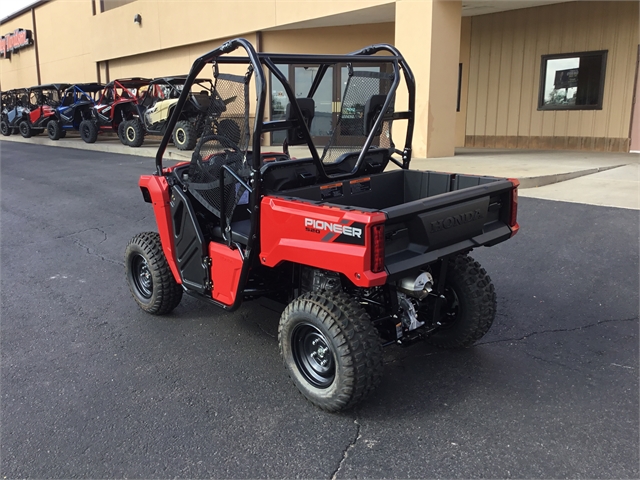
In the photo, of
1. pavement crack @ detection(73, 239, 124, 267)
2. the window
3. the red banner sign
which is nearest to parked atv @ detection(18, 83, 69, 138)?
the red banner sign

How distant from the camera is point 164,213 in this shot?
3.97m

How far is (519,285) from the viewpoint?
4848mm

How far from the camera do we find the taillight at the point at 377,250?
2.61 meters

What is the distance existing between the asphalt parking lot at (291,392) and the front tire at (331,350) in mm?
145

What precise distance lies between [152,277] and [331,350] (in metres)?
1.89

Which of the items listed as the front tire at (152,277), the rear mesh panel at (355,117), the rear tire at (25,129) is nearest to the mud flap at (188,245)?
the front tire at (152,277)

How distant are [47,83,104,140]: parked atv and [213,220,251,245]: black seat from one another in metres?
16.8

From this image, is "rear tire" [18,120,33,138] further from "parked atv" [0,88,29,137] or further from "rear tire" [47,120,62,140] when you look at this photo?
"rear tire" [47,120,62,140]

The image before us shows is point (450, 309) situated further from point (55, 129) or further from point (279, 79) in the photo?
point (55, 129)

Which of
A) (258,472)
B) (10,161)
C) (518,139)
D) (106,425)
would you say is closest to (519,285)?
(258,472)

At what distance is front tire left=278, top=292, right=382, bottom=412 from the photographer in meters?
2.79

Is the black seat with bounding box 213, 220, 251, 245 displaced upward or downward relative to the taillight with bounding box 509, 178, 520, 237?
downward

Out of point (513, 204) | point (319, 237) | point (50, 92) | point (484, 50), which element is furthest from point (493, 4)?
point (50, 92)

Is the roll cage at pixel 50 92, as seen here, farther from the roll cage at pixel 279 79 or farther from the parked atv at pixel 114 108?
the roll cage at pixel 279 79
